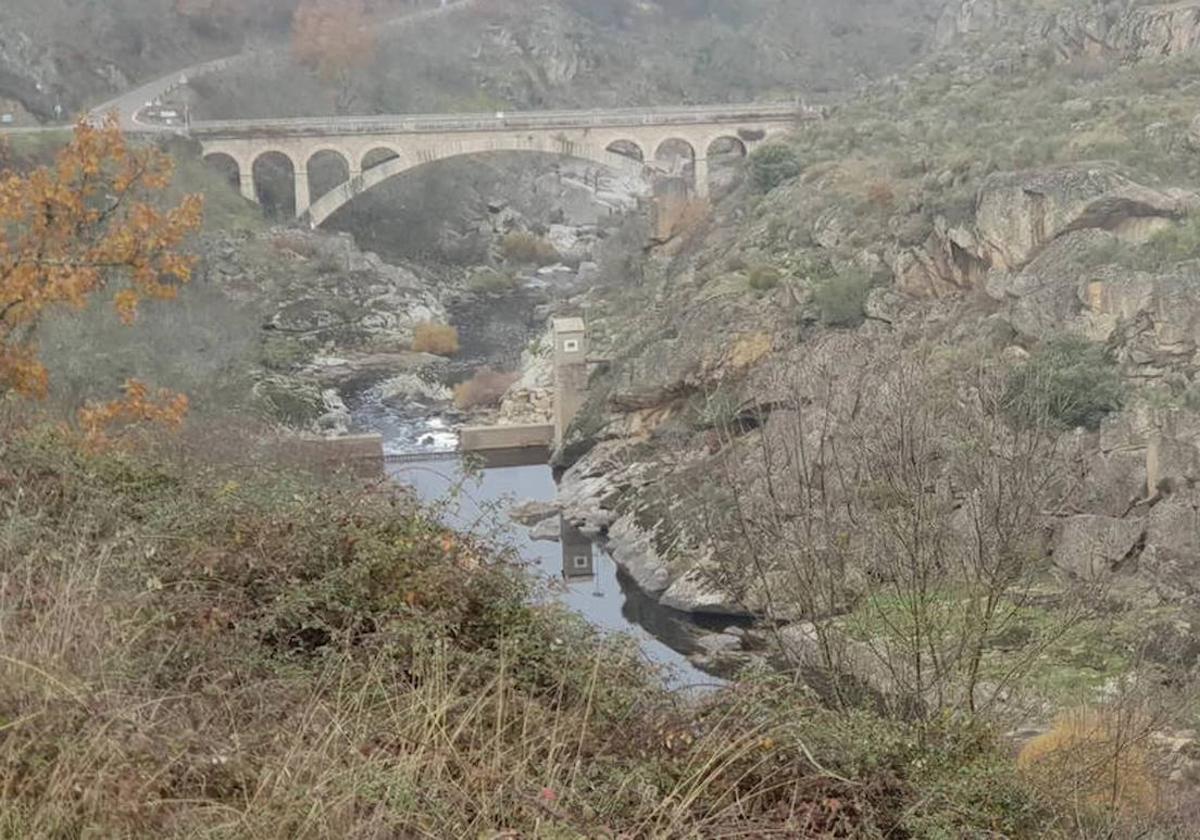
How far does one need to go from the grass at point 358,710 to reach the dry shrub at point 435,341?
1159 inches

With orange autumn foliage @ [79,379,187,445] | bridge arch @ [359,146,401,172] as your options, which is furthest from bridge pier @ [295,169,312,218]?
orange autumn foliage @ [79,379,187,445]

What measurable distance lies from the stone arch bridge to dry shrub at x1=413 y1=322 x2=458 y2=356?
27.0 ft

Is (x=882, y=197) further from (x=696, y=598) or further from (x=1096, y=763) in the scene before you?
(x=1096, y=763)

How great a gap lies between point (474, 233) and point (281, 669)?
4365 cm

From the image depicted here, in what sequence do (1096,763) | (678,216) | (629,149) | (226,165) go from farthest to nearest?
(629,149), (226,165), (678,216), (1096,763)

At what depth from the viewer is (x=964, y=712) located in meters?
6.66

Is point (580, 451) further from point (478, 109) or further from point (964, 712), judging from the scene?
point (478, 109)

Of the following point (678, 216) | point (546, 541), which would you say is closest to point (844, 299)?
point (546, 541)

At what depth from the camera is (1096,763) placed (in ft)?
23.9

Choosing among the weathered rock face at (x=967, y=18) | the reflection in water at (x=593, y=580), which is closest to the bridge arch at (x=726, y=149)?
the weathered rock face at (x=967, y=18)

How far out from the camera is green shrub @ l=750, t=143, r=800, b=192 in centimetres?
3616

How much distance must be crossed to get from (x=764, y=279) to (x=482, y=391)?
7612 millimetres

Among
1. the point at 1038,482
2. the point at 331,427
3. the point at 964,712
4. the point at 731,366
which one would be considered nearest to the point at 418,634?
the point at 964,712

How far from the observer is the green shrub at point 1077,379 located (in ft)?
Result: 63.5
